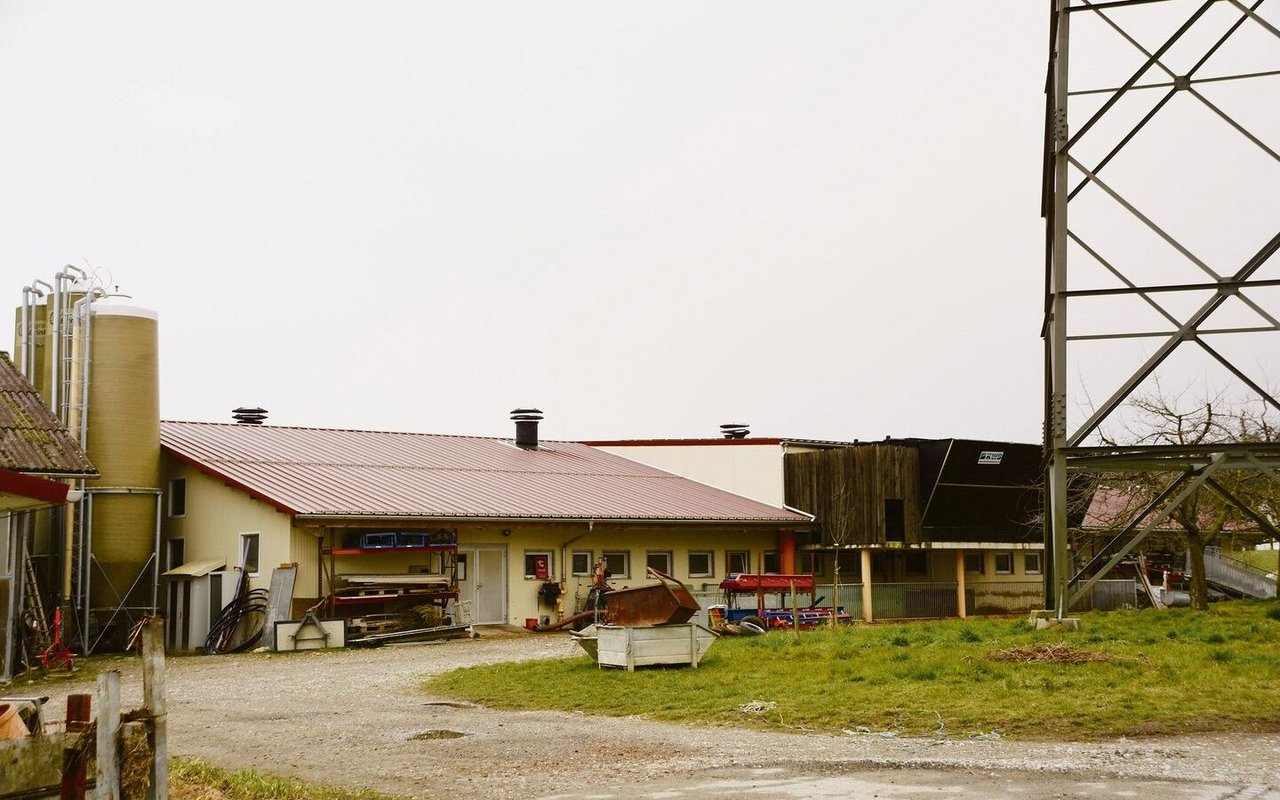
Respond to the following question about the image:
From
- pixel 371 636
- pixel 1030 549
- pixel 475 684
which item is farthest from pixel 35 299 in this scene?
pixel 1030 549

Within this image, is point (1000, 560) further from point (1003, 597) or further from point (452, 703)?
point (452, 703)

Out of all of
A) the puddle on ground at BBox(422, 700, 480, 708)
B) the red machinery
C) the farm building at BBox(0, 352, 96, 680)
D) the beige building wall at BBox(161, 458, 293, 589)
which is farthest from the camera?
the beige building wall at BBox(161, 458, 293, 589)

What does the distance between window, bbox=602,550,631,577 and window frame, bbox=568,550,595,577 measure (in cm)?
38

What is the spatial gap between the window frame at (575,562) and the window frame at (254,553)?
7.98 m

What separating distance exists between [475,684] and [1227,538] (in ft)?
117

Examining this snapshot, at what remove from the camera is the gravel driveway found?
954cm

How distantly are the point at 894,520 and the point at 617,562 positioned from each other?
7.79 metres

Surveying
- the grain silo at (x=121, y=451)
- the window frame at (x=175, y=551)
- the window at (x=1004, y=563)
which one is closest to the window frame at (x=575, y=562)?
the window frame at (x=175, y=551)

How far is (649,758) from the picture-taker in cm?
1118

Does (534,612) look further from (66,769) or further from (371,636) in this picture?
(66,769)

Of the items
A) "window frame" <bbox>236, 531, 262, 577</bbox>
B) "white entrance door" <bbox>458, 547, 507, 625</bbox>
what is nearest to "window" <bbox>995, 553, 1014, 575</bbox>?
"white entrance door" <bbox>458, 547, 507, 625</bbox>

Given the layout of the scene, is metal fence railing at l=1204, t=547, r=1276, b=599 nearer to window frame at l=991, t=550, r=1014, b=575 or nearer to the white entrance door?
window frame at l=991, t=550, r=1014, b=575

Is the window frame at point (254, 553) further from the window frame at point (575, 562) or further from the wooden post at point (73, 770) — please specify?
the wooden post at point (73, 770)

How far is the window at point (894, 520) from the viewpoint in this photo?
35938 mm
